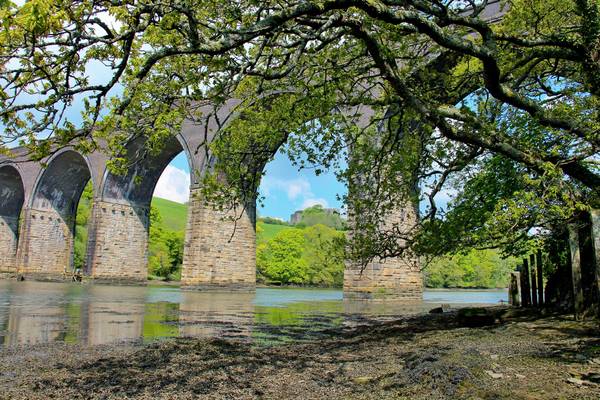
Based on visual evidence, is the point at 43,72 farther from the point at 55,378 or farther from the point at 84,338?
the point at 84,338

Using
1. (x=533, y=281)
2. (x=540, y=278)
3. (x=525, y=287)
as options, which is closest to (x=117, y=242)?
(x=525, y=287)

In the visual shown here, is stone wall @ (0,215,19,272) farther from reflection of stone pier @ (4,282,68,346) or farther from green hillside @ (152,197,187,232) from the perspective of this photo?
reflection of stone pier @ (4,282,68,346)

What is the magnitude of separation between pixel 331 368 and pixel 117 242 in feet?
139

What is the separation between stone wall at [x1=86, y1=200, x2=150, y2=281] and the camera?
4372 centimetres

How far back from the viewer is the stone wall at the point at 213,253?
112ft

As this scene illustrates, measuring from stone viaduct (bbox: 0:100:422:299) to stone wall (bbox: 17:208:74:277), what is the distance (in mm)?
94

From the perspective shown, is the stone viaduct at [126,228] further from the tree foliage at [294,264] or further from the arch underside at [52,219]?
the tree foliage at [294,264]

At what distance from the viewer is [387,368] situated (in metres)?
5.52

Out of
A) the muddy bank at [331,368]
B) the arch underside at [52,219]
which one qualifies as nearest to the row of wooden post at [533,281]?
the muddy bank at [331,368]

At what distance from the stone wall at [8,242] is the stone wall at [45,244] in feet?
24.8

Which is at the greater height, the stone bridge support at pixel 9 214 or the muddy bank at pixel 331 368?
the stone bridge support at pixel 9 214

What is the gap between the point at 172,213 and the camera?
374 ft

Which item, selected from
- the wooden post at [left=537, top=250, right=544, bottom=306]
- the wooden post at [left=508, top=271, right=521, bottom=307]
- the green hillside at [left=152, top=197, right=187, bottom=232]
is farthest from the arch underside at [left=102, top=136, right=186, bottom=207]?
the green hillside at [left=152, top=197, right=187, bottom=232]

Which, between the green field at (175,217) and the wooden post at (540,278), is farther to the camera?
the green field at (175,217)
